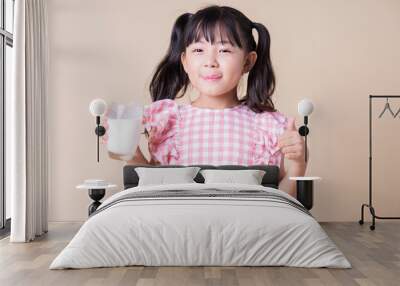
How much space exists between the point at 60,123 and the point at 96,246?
10.2 feet

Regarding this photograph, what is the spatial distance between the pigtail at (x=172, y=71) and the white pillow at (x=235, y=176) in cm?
119

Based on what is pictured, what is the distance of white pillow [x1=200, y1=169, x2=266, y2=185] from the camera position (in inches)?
251

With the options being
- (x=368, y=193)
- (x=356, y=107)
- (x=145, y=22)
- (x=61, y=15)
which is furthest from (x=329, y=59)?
(x=61, y=15)

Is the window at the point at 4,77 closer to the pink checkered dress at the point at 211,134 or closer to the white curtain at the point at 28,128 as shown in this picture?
the white curtain at the point at 28,128

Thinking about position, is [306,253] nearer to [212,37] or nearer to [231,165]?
[231,165]

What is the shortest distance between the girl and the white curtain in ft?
3.54

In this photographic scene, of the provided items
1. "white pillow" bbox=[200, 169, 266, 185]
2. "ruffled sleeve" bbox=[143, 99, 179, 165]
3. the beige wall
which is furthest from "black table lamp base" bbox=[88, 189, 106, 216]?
"white pillow" bbox=[200, 169, 266, 185]

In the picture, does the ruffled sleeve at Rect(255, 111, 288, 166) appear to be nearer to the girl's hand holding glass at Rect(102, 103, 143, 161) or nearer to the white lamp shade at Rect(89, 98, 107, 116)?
the girl's hand holding glass at Rect(102, 103, 143, 161)

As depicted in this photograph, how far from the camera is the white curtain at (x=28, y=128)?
6.04m

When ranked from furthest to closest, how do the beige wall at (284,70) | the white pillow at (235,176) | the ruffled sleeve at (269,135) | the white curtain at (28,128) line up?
the beige wall at (284,70)
the ruffled sleeve at (269,135)
the white pillow at (235,176)
the white curtain at (28,128)

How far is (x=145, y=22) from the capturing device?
7.38 m

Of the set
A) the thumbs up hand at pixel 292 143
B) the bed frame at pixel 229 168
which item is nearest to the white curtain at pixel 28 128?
the bed frame at pixel 229 168

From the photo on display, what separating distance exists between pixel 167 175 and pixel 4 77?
2.08 meters

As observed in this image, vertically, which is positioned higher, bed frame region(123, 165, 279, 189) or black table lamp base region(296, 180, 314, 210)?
bed frame region(123, 165, 279, 189)
